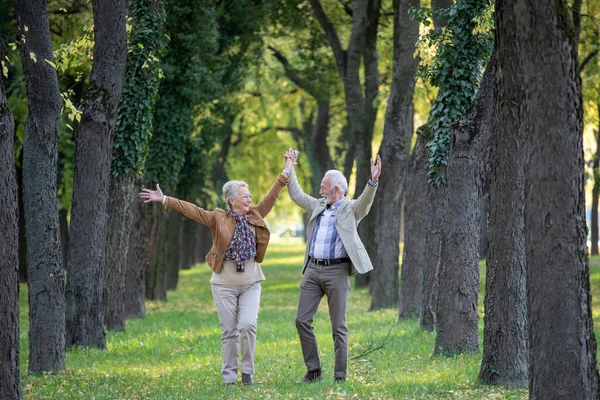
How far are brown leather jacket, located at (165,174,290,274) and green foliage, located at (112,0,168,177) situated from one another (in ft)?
19.0

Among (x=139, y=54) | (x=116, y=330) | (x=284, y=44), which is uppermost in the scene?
(x=284, y=44)

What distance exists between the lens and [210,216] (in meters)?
10.8

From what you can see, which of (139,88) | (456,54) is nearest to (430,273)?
(456,54)

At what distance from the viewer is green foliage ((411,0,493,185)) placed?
12562 millimetres

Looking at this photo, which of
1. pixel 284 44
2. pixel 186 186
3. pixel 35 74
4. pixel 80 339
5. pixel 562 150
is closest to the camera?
pixel 562 150

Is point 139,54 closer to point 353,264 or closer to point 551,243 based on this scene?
point 353,264

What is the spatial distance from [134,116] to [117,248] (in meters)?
2.51

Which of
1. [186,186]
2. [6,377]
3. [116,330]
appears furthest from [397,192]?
[6,377]

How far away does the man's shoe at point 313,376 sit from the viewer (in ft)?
35.1

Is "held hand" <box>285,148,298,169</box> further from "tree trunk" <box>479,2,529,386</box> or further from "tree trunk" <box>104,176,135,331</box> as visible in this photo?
"tree trunk" <box>104,176,135,331</box>

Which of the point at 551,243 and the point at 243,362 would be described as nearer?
the point at 551,243

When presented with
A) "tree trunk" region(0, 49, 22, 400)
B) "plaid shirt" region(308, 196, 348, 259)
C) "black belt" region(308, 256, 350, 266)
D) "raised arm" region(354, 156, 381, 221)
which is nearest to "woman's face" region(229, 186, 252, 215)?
"plaid shirt" region(308, 196, 348, 259)

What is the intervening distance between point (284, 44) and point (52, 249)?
24.5 m

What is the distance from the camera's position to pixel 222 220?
10766 mm
